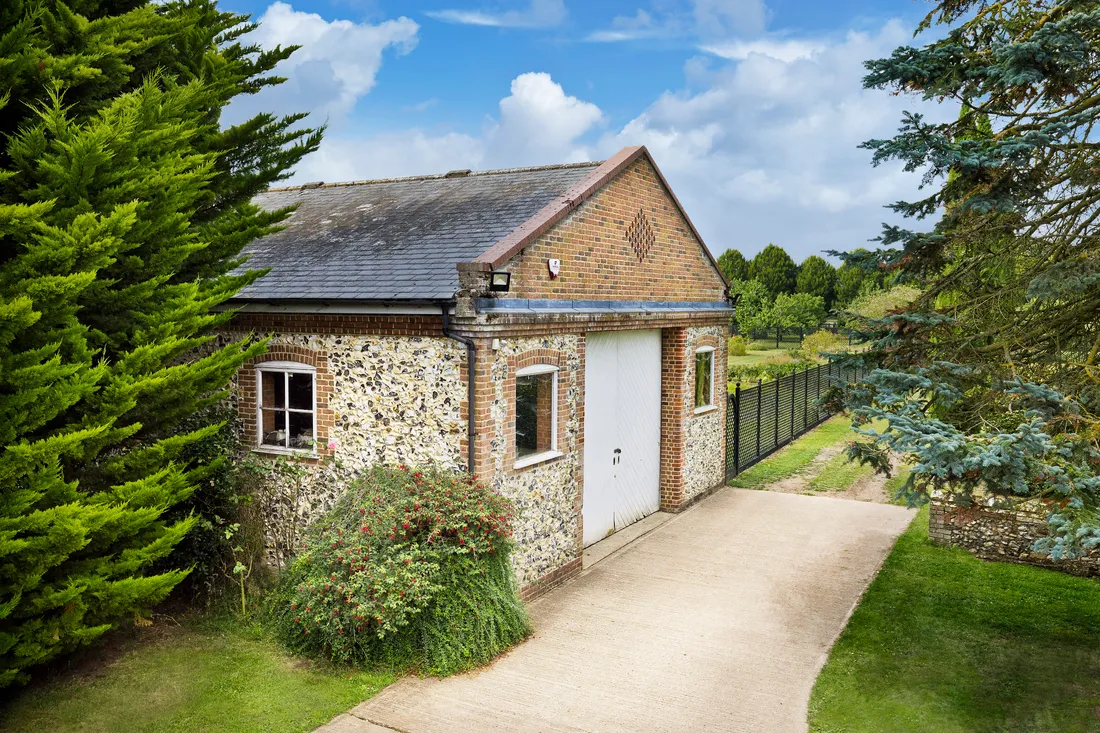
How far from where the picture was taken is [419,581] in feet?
26.3

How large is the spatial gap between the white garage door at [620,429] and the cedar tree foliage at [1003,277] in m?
4.70

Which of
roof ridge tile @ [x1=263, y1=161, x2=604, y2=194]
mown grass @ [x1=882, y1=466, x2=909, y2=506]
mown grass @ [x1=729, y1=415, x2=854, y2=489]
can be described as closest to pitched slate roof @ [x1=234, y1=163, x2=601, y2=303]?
roof ridge tile @ [x1=263, y1=161, x2=604, y2=194]

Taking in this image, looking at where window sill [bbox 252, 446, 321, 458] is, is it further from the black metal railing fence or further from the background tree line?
the background tree line

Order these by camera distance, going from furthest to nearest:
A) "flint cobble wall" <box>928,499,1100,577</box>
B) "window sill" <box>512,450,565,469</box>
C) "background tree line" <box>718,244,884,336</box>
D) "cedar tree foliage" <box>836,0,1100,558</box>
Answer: "background tree line" <box>718,244,884,336</box>, "flint cobble wall" <box>928,499,1100,577</box>, "window sill" <box>512,450,565,469</box>, "cedar tree foliage" <box>836,0,1100,558</box>

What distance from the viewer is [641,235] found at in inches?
504

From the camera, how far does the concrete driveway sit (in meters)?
7.35

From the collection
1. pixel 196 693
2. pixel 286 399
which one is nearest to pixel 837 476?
pixel 286 399

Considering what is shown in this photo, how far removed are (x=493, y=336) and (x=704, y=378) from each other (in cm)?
728

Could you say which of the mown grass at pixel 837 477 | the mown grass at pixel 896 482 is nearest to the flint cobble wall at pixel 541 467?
the mown grass at pixel 837 477

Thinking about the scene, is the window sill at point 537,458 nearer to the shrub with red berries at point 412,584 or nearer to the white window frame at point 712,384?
the shrub with red berries at point 412,584

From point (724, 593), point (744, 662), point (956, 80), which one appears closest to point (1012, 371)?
point (956, 80)

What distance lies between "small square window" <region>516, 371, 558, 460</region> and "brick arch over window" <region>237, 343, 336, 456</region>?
7.64ft

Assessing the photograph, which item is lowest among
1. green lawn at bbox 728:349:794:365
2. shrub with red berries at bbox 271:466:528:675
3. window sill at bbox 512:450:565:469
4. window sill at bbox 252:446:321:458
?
shrub with red berries at bbox 271:466:528:675

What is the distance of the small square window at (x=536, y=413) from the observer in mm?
10157
